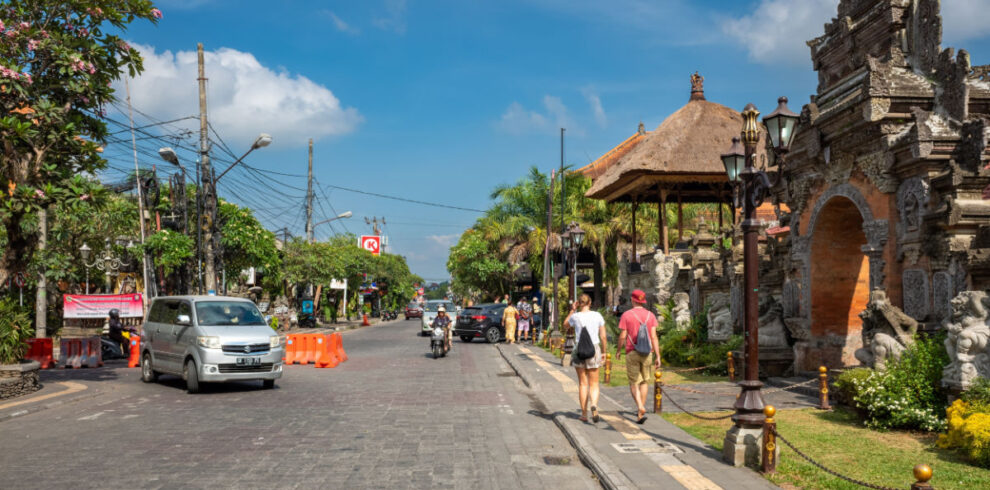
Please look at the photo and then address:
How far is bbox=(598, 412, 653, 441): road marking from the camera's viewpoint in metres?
8.67

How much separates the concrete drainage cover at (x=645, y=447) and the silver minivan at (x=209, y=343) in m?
7.86

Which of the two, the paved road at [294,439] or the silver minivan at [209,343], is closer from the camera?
the paved road at [294,439]

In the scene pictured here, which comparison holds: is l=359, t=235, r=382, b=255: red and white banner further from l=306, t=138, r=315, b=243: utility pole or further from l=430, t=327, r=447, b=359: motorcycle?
l=430, t=327, r=447, b=359: motorcycle

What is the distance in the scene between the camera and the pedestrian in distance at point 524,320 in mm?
31344

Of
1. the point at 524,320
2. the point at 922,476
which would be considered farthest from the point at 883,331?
the point at 524,320

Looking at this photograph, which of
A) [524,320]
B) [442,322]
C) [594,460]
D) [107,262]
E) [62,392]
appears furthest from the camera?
[524,320]

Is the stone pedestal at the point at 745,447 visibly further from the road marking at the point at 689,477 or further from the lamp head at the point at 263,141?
the lamp head at the point at 263,141

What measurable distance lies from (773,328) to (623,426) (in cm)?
616

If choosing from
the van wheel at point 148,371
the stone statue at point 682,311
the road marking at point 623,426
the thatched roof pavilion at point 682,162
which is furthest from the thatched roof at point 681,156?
the van wheel at point 148,371

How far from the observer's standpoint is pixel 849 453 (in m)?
7.61

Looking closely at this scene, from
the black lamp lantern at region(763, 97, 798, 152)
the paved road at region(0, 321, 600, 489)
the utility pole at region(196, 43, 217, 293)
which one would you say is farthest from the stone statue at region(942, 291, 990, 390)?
the utility pole at region(196, 43, 217, 293)

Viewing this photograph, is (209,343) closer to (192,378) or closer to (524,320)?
(192,378)

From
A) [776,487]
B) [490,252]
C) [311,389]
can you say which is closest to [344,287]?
[490,252]

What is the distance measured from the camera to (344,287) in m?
57.4
